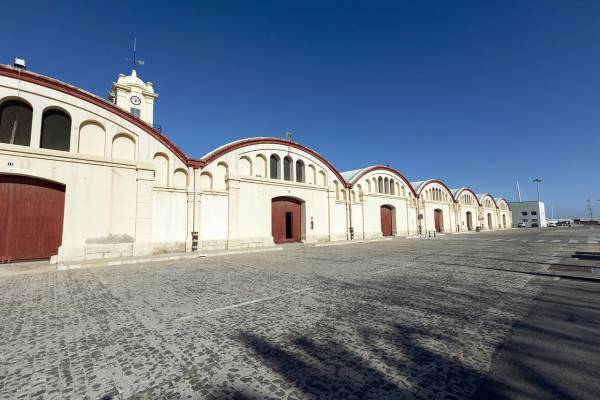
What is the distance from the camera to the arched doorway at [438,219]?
1720 inches

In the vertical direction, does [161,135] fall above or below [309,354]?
above

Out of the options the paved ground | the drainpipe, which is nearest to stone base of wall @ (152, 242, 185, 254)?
the paved ground

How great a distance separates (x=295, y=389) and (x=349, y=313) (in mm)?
2685

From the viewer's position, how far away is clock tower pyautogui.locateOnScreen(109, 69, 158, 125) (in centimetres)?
3247

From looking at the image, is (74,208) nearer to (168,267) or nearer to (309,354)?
(168,267)

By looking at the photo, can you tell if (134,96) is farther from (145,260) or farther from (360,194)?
(360,194)

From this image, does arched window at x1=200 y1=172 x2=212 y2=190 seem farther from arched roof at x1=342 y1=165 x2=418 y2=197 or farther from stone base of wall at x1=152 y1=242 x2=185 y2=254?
arched roof at x1=342 y1=165 x2=418 y2=197

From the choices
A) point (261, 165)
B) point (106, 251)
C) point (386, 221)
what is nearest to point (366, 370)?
point (106, 251)

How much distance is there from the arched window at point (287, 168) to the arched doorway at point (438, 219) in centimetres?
2935

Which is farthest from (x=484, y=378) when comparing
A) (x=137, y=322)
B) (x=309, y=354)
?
(x=137, y=322)

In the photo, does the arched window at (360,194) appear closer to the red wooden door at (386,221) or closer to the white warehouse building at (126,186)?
the red wooden door at (386,221)

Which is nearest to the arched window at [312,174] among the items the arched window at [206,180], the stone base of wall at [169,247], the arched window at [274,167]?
the arched window at [274,167]

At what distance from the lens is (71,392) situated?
9.77 ft

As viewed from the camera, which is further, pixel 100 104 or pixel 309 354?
pixel 100 104
